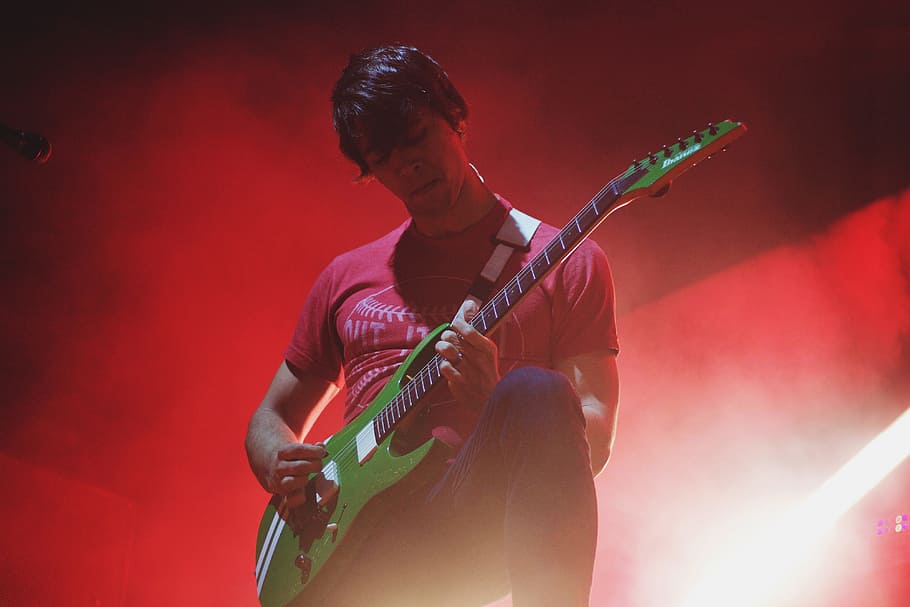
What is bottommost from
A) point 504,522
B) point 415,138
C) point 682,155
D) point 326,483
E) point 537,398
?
point 504,522

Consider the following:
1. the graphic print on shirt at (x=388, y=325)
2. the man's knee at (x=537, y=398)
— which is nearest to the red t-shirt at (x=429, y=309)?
the graphic print on shirt at (x=388, y=325)

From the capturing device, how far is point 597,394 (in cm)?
168

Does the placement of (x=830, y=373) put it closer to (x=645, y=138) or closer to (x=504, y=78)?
(x=645, y=138)

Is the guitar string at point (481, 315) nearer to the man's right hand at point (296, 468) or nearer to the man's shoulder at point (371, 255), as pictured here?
the man's right hand at point (296, 468)

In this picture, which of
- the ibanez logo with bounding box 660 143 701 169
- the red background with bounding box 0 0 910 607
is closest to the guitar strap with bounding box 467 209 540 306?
the ibanez logo with bounding box 660 143 701 169

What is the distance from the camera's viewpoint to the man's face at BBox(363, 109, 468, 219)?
1936 millimetres

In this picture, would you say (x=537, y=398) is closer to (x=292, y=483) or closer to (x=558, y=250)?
(x=558, y=250)

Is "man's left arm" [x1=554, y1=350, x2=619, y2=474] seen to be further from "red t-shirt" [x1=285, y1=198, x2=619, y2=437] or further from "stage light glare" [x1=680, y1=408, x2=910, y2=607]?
"stage light glare" [x1=680, y1=408, x2=910, y2=607]

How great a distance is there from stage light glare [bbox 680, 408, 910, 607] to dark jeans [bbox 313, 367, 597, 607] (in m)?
1.60

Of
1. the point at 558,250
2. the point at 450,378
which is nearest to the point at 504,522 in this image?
the point at 450,378

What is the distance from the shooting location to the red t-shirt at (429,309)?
1760 mm

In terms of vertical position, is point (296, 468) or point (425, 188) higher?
point (425, 188)

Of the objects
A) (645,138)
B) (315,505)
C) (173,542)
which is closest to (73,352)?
(173,542)

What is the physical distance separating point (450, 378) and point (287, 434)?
0.70 metres
